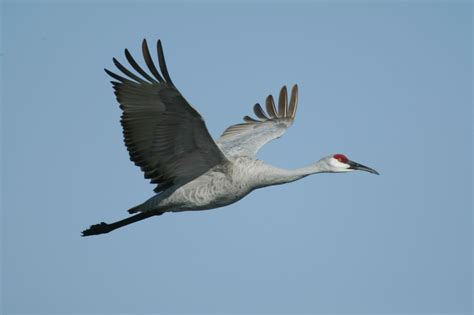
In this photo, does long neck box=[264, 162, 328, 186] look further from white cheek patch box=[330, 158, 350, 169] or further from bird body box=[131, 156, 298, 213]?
white cheek patch box=[330, 158, 350, 169]

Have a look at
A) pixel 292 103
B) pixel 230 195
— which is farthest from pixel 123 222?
pixel 292 103

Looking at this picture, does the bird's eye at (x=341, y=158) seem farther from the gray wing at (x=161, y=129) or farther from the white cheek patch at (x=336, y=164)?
the gray wing at (x=161, y=129)

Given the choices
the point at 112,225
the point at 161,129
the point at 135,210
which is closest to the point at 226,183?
the point at 161,129

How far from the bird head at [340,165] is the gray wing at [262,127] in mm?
1374

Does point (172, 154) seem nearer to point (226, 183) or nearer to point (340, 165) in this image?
point (226, 183)

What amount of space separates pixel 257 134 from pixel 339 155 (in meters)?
1.98

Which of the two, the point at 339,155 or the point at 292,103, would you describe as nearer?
the point at 339,155

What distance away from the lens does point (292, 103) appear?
1230 centimetres

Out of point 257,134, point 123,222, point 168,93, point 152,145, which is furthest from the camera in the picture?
point 257,134

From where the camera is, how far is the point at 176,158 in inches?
377

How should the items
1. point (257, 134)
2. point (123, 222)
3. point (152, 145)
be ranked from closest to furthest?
point (152, 145) → point (123, 222) → point (257, 134)

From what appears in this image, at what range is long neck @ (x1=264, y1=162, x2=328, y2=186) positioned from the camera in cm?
955

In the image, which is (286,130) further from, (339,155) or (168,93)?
(168,93)

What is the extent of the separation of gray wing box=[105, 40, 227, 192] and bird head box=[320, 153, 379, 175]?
1391 mm
